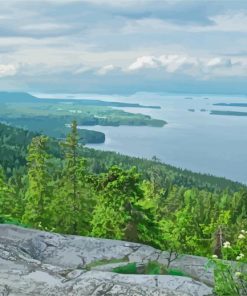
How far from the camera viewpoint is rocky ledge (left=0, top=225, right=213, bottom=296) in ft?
37.1

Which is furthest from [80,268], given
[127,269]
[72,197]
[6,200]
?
[6,200]

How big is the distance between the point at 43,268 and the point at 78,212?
2387 cm

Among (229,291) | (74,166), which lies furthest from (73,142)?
(229,291)

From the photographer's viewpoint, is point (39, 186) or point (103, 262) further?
point (39, 186)

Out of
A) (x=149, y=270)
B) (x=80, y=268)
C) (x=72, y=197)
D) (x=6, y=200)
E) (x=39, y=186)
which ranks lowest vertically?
(x=6, y=200)

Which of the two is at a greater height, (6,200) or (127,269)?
(127,269)

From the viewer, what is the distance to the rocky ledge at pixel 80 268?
37.1ft

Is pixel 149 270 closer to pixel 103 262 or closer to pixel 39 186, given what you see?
pixel 103 262

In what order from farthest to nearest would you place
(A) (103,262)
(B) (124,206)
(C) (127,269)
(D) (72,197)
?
(D) (72,197) → (B) (124,206) → (A) (103,262) → (C) (127,269)

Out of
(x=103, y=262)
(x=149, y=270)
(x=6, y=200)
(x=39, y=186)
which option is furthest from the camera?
(x=6, y=200)

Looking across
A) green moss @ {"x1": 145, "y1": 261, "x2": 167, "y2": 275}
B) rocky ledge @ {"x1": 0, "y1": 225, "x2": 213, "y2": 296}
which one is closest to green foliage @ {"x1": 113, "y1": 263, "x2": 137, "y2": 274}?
rocky ledge @ {"x1": 0, "y1": 225, "x2": 213, "y2": 296}

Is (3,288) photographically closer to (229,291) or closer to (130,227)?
(229,291)

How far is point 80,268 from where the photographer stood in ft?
45.7

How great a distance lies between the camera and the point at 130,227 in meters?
28.1
